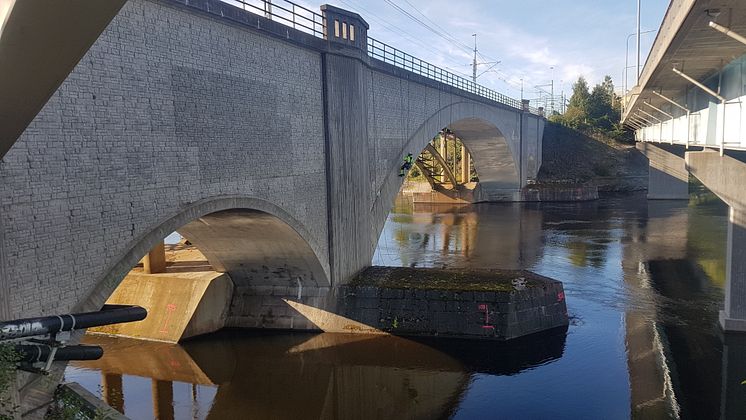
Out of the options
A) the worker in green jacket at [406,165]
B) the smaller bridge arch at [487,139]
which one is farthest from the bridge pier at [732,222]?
the smaller bridge arch at [487,139]

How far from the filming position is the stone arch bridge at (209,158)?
875 cm

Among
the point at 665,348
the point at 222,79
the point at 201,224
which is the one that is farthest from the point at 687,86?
the point at 201,224

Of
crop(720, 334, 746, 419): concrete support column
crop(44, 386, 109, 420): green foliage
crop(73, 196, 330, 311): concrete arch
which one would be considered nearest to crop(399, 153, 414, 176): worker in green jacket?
crop(73, 196, 330, 311): concrete arch

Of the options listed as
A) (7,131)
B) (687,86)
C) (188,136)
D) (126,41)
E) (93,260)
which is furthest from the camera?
(687,86)

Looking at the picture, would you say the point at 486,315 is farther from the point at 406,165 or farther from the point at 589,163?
the point at 589,163

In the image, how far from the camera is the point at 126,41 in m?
10.4

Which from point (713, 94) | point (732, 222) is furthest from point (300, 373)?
point (732, 222)

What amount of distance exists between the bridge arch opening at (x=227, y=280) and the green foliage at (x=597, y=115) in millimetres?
58924

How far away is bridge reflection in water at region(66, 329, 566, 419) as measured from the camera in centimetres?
1357

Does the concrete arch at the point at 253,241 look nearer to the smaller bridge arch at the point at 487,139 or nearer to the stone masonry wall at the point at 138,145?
the stone masonry wall at the point at 138,145

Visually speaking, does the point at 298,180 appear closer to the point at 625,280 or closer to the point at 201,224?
the point at 201,224

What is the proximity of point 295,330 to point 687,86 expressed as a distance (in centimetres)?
1556

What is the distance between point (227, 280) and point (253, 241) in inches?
91.4

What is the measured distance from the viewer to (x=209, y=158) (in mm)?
12719
